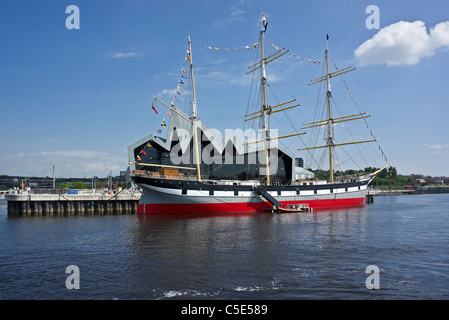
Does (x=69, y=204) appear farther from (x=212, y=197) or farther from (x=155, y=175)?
(x=212, y=197)

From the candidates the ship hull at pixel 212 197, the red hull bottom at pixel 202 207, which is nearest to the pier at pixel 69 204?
the red hull bottom at pixel 202 207

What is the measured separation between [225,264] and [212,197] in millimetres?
23390

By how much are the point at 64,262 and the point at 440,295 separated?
16.4 m

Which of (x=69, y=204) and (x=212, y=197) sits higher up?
(x=212, y=197)

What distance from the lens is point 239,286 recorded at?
11.6 m

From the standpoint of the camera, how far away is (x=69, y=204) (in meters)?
42.8

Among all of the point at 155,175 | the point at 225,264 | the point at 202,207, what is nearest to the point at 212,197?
the point at 202,207

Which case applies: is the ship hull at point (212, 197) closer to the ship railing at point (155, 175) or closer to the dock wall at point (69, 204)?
the ship railing at point (155, 175)

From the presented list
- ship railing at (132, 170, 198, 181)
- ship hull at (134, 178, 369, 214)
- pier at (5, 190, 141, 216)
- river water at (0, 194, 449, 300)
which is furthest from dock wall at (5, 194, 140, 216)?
river water at (0, 194, 449, 300)

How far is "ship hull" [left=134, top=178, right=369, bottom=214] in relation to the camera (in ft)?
119

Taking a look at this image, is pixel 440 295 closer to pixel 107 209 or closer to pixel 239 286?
pixel 239 286

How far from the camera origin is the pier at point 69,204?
40.5 meters
